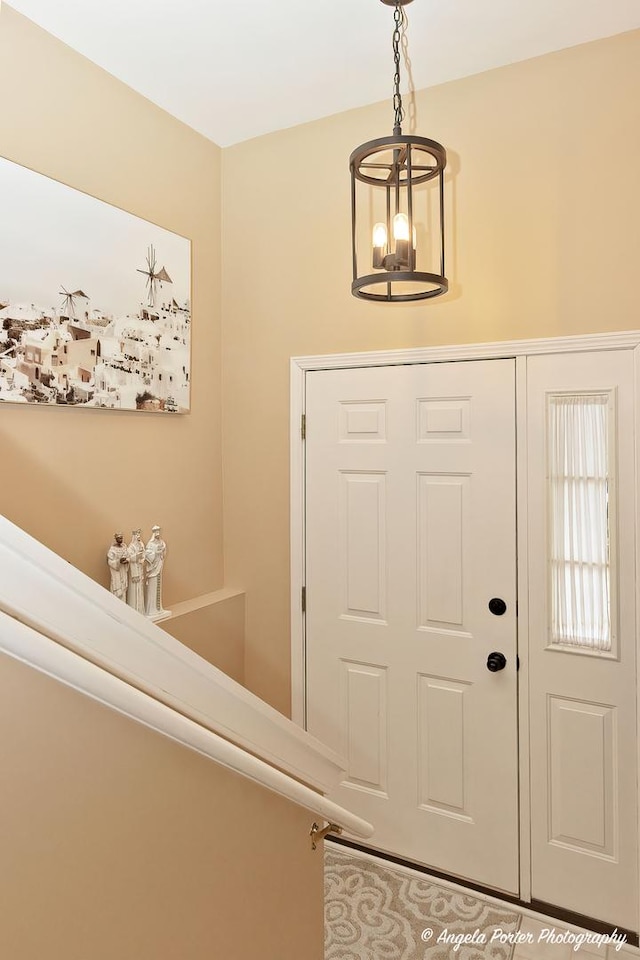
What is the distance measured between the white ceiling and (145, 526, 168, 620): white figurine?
1.81 m

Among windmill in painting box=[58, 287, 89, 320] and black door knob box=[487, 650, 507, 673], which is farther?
black door knob box=[487, 650, 507, 673]

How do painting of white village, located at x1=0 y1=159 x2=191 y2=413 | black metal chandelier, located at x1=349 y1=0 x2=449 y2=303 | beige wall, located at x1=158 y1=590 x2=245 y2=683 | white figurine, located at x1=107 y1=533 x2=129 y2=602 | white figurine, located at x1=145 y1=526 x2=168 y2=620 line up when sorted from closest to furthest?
1. black metal chandelier, located at x1=349 y1=0 x2=449 y2=303
2. painting of white village, located at x1=0 y1=159 x2=191 y2=413
3. white figurine, located at x1=107 y1=533 x2=129 y2=602
4. white figurine, located at x1=145 y1=526 x2=168 y2=620
5. beige wall, located at x1=158 y1=590 x2=245 y2=683

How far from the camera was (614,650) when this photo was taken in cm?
216

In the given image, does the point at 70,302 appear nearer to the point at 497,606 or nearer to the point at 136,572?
the point at 136,572

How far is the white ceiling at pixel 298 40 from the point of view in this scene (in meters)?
1.99

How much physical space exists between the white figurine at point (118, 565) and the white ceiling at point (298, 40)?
1779mm

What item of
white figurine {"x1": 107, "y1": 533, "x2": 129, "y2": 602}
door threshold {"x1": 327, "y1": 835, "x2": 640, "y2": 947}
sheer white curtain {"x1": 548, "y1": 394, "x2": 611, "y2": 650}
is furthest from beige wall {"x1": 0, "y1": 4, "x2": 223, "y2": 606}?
sheer white curtain {"x1": 548, "y1": 394, "x2": 611, "y2": 650}

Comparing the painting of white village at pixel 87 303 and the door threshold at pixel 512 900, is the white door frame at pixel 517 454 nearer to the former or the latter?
the door threshold at pixel 512 900

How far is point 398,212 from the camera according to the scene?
5.92 feet

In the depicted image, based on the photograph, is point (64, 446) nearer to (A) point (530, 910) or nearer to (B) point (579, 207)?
(B) point (579, 207)

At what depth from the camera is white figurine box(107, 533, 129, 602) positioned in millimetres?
2287

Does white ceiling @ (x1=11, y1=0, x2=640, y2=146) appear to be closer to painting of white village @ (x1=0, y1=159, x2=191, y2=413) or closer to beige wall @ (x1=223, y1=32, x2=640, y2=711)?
beige wall @ (x1=223, y1=32, x2=640, y2=711)

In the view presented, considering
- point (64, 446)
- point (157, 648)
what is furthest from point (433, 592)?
point (157, 648)

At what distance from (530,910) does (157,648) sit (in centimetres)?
228
